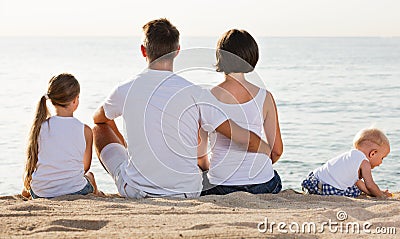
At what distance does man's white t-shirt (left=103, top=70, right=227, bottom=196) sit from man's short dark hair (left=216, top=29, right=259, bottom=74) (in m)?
0.23

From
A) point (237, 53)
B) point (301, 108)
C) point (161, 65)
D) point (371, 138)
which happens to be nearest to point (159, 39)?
point (161, 65)

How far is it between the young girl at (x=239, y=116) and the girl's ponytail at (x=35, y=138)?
1.00 m

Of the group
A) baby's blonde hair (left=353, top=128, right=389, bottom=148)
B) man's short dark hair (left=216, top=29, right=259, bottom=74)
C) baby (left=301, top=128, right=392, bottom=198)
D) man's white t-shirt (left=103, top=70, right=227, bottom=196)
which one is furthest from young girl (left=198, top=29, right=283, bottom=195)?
baby's blonde hair (left=353, top=128, right=389, bottom=148)

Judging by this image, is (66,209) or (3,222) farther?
(66,209)

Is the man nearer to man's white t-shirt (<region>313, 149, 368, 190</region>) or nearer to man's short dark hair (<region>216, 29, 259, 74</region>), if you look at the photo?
man's short dark hair (<region>216, 29, 259, 74</region>)

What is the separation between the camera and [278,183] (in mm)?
4191

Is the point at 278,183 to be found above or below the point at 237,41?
below

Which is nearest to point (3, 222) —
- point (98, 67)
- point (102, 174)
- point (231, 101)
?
point (231, 101)

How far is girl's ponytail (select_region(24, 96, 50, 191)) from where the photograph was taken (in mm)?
3906

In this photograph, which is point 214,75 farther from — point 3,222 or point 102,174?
point 102,174

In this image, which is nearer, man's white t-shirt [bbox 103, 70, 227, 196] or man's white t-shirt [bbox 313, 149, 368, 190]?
man's white t-shirt [bbox 103, 70, 227, 196]

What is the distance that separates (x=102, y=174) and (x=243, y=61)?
4.19 metres

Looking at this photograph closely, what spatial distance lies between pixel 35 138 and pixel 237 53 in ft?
4.51

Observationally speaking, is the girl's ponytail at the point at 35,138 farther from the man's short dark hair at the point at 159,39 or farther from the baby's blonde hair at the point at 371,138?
the baby's blonde hair at the point at 371,138
